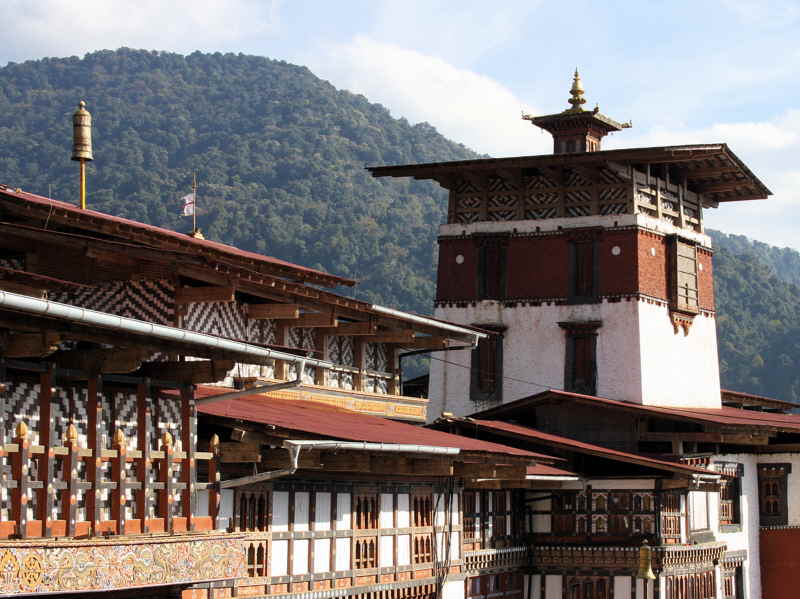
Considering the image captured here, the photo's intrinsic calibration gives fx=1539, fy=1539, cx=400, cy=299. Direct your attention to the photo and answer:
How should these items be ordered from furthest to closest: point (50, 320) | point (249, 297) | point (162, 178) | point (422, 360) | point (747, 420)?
point (162, 178) → point (422, 360) → point (747, 420) → point (249, 297) → point (50, 320)

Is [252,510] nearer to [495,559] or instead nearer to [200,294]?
[200,294]

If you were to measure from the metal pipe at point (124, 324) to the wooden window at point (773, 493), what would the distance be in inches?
1006

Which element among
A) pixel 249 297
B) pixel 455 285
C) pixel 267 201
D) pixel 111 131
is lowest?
pixel 249 297

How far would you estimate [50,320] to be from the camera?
55.7 ft

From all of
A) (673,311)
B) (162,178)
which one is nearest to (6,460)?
(673,311)

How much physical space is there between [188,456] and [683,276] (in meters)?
27.3

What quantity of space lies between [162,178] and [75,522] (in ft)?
501

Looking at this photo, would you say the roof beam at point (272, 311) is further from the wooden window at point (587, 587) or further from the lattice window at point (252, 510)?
the wooden window at point (587, 587)

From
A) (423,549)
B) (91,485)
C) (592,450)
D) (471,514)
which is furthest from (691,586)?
(91,485)

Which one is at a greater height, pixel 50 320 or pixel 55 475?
pixel 50 320

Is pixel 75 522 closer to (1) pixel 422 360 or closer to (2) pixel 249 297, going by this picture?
(2) pixel 249 297

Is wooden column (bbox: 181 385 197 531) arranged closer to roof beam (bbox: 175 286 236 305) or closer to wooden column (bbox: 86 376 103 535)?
wooden column (bbox: 86 376 103 535)

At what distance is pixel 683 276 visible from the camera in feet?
147

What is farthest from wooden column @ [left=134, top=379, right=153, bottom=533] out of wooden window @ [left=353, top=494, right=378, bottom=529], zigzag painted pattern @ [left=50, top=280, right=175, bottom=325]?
wooden window @ [left=353, top=494, right=378, bottom=529]
